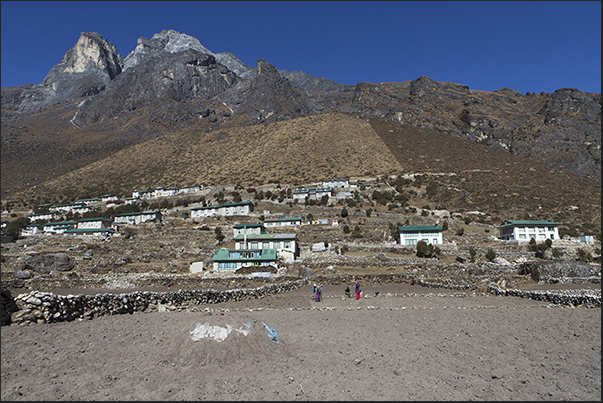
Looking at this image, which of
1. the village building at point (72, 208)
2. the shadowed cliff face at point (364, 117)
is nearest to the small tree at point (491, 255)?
the village building at point (72, 208)

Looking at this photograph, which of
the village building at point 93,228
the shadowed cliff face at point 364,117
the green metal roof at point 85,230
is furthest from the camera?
the shadowed cliff face at point 364,117

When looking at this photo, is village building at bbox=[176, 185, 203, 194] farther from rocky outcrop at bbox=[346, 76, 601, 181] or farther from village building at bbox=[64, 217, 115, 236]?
rocky outcrop at bbox=[346, 76, 601, 181]

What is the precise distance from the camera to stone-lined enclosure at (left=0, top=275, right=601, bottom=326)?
842 cm

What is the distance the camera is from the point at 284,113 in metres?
165

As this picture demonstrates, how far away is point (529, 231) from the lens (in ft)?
154

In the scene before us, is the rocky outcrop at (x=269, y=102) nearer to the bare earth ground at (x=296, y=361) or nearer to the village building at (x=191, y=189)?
the village building at (x=191, y=189)

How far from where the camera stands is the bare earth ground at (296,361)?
6.40 m

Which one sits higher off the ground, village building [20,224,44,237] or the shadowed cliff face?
the shadowed cliff face

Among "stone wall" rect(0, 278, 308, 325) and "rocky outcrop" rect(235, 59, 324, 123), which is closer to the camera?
"stone wall" rect(0, 278, 308, 325)

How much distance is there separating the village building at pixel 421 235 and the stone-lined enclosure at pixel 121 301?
69.3 ft

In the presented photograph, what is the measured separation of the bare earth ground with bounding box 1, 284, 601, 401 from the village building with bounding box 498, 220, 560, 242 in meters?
38.3

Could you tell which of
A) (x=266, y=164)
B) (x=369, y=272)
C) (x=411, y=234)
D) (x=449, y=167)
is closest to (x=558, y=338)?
(x=369, y=272)

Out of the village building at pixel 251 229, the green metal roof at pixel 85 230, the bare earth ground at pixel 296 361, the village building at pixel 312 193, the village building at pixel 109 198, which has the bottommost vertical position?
the green metal roof at pixel 85 230

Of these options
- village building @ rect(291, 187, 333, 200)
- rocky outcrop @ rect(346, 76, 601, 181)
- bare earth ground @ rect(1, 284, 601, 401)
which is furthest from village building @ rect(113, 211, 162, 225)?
rocky outcrop @ rect(346, 76, 601, 181)
